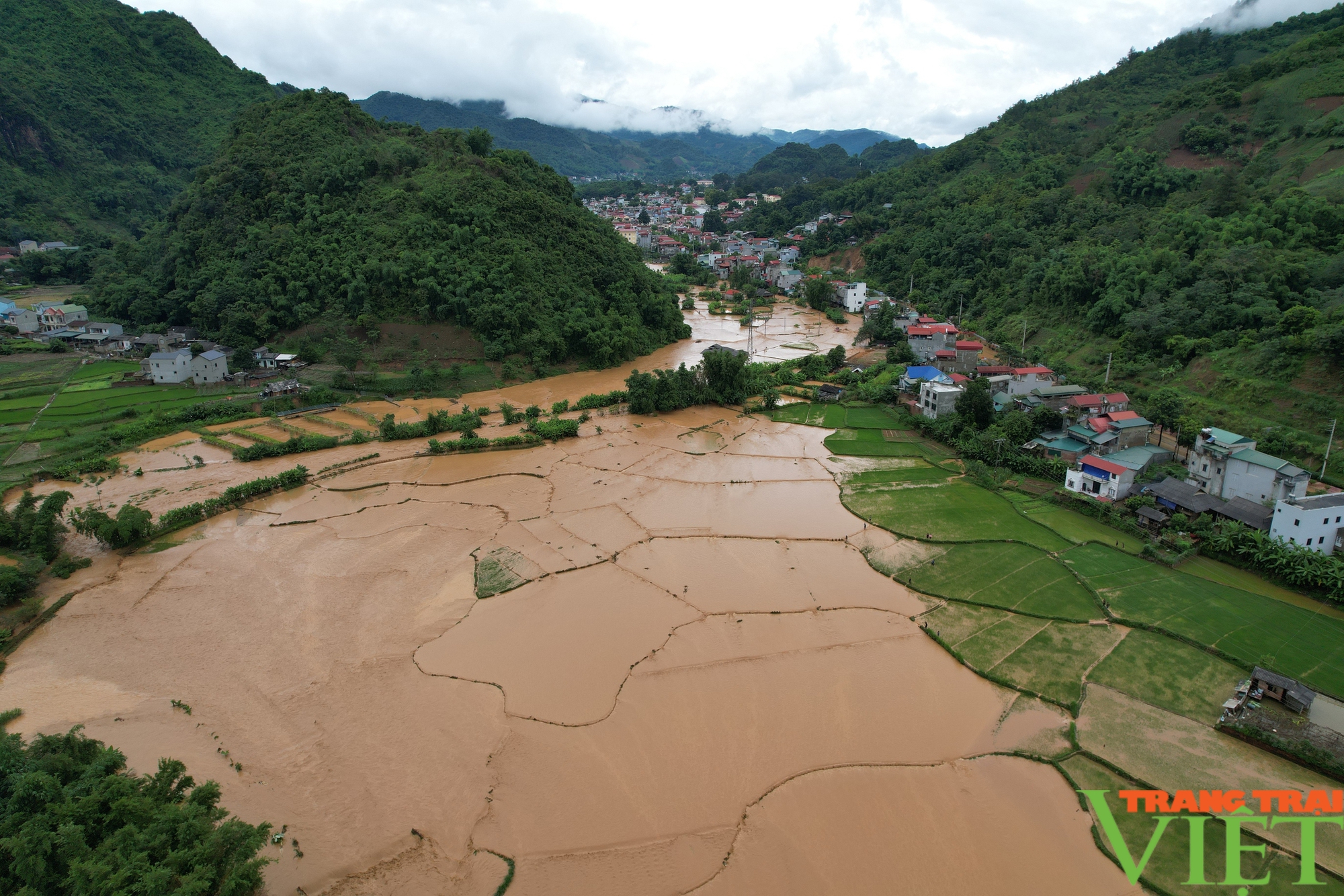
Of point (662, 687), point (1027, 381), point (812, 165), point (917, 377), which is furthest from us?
point (812, 165)

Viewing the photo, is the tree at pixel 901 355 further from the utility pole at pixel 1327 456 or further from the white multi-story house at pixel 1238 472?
the utility pole at pixel 1327 456

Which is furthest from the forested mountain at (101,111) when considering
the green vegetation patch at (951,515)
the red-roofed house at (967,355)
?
the red-roofed house at (967,355)

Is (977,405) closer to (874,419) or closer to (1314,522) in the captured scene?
(874,419)

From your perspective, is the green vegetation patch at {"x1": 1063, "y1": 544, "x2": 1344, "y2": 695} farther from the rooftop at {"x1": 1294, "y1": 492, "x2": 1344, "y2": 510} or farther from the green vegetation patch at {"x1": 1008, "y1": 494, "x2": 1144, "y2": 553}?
the rooftop at {"x1": 1294, "y1": 492, "x2": 1344, "y2": 510}

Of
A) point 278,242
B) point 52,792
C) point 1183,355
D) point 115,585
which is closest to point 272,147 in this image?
point 278,242

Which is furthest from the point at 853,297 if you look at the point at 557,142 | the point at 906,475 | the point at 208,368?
the point at 557,142

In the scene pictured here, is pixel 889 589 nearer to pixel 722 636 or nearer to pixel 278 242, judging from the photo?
pixel 722 636
